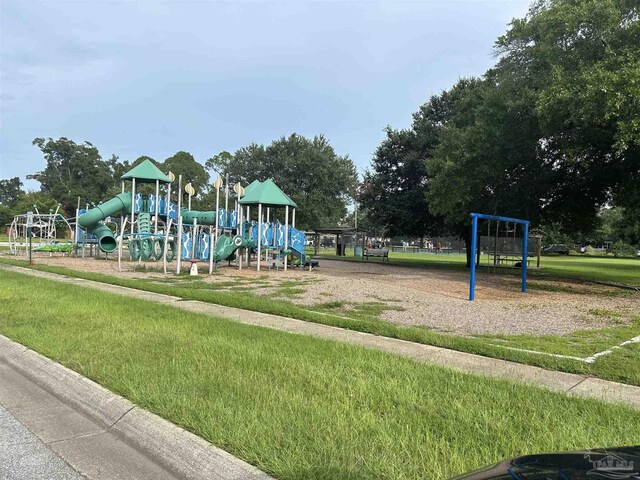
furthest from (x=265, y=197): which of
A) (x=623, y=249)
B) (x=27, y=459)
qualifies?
(x=623, y=249)

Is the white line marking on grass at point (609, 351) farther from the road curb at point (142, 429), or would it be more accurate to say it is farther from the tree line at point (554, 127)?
the tree line at point (554, 127)

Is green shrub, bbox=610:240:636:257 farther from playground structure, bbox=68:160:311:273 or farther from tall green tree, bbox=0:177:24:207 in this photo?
tall green tree, bbox=0:177:24:207

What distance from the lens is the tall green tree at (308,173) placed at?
1841 inches

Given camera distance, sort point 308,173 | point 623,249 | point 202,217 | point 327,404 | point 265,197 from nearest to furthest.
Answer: point 327,404, point 265,197, point 202,217, point 308,173, point 623,249

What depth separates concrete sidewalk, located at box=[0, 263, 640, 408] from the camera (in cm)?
493

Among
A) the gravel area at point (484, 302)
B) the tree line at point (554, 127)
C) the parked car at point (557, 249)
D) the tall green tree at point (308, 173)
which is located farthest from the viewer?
the parked car at point (557, 249)

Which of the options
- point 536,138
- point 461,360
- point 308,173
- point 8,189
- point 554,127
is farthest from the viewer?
point 8,189

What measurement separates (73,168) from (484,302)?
112245mm

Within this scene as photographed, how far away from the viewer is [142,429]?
4035mm

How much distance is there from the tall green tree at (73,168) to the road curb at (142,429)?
102 metres

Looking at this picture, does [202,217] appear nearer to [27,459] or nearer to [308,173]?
[308,173]

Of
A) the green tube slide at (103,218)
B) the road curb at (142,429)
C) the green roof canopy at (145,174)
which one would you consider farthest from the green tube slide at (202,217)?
the road curb at (142,429)

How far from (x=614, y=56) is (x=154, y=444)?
14.3 m

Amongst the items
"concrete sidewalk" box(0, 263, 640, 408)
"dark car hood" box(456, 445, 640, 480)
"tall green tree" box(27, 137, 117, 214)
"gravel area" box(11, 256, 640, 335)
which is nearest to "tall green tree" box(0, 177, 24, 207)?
"tall green tree" box(27, 137, 117, 214)
